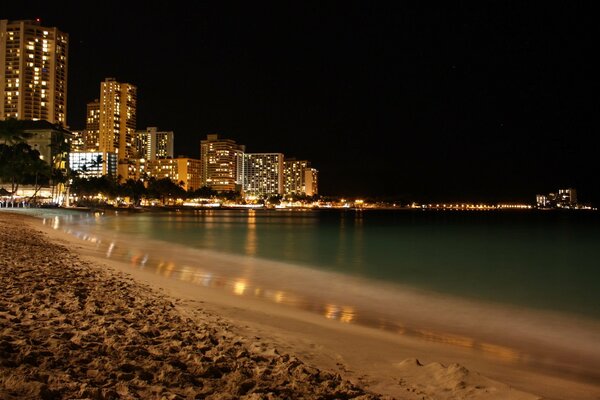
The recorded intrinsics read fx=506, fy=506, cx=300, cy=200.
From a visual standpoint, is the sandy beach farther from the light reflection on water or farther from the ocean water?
the ocean water

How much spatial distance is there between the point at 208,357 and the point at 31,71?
178m

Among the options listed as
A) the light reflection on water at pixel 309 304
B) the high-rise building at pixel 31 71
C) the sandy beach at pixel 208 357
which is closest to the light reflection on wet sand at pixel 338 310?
the light reflection on water at pixel 309 304

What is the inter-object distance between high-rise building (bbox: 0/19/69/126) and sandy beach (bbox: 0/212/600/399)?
165889mm

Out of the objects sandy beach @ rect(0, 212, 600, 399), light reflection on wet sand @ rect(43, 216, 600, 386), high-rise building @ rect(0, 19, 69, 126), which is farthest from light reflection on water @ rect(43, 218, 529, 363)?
high-rise building @ rect(0, 19, 69, 126)

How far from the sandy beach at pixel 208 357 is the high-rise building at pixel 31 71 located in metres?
166

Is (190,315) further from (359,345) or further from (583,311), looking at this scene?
(583,311)

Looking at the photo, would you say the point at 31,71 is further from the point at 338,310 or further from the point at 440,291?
the point at 338,310

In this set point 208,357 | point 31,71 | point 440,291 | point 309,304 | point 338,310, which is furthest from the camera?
point 31,71

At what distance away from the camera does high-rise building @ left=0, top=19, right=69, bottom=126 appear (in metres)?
156

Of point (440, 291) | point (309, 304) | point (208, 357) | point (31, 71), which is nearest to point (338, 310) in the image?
point (309, 304)

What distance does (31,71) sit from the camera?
158 m

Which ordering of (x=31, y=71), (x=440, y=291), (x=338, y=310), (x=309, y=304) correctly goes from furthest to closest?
(x=31, y=71) → (x=440, y=291) → (x=309, y=304) → (x=338, y=310)

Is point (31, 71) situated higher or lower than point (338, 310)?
higher

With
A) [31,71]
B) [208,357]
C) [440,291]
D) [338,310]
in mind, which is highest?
[31,71]
